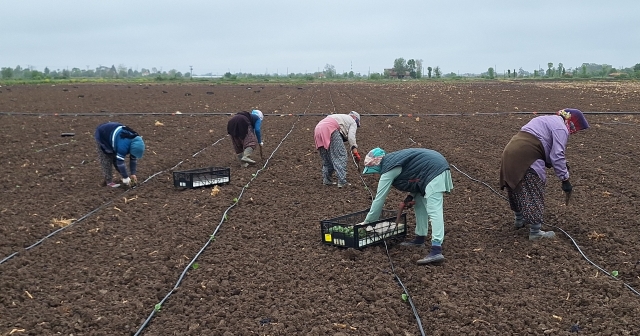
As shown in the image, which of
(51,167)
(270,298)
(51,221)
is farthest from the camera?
(51,167)

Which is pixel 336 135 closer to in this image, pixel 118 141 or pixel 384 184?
pixel 384 184

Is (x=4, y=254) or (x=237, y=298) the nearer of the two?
(x=237, y=298)

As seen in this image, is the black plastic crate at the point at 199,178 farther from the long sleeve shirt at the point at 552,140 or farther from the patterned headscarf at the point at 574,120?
the patterned headscarf at the point at 574,120

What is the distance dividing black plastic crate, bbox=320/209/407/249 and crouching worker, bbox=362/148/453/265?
0.30 m

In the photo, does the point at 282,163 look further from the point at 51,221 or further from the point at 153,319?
the point at 153,319

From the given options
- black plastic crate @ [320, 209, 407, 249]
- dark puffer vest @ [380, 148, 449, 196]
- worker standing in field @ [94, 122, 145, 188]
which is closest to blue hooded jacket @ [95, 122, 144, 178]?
worker standing in field @ [94, 122, 145, 188]

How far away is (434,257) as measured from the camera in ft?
17.8

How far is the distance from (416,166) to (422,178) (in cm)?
14

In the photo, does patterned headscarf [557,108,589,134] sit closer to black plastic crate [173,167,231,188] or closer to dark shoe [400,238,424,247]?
dark shoe [400,238,424,247]

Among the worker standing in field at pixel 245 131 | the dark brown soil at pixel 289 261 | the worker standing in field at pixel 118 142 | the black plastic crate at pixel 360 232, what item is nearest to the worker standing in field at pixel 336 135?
the dark brown soil at pixel 289 261

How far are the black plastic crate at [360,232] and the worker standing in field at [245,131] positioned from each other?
4570 mm

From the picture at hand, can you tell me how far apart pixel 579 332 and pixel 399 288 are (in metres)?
1.54

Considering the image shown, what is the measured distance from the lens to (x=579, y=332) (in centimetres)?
410

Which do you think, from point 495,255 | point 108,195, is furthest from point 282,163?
point 495,255
